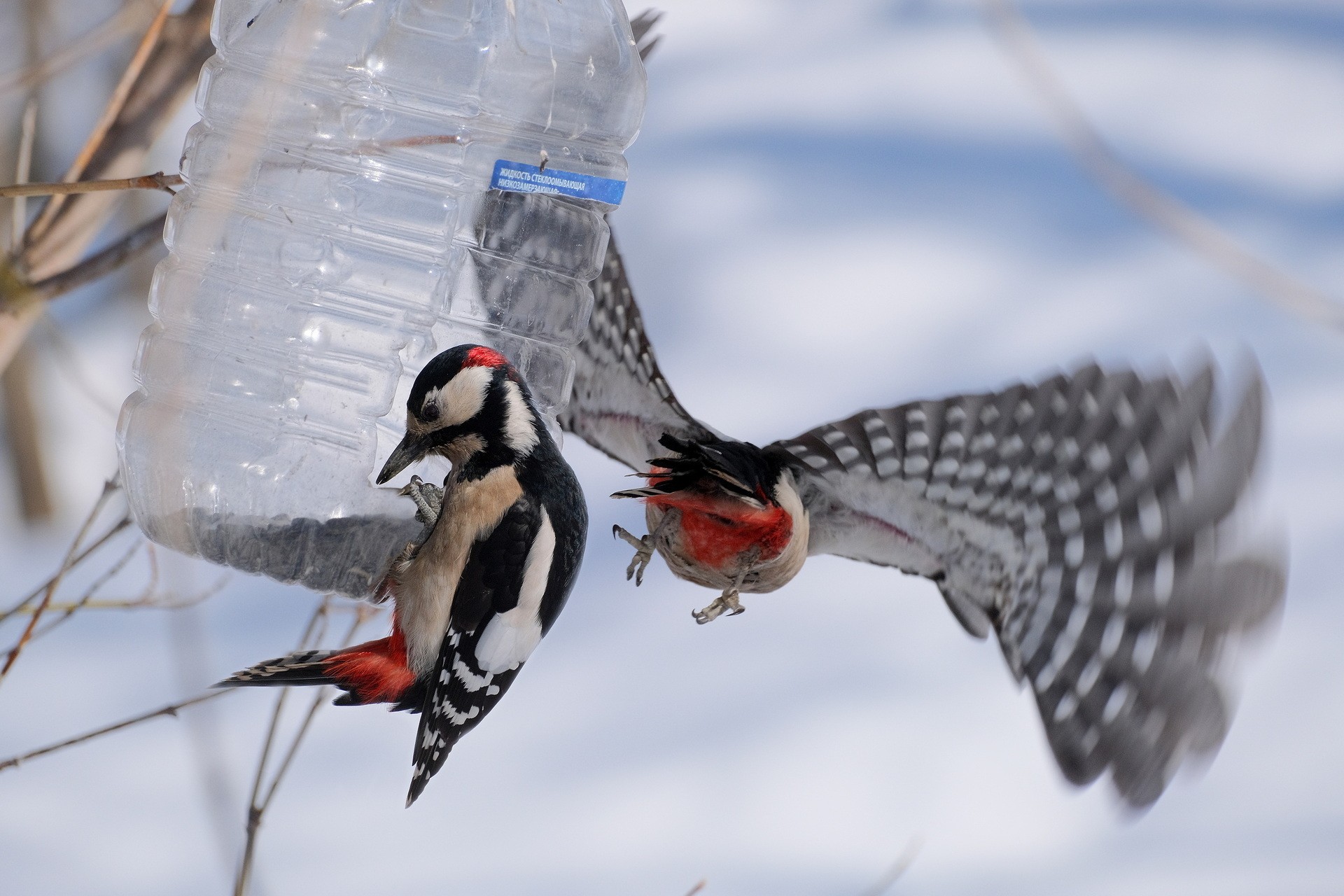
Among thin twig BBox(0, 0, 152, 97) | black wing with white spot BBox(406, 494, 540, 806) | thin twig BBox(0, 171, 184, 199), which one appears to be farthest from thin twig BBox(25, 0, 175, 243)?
black wing with white spot BBox(406, 494, 540, 806)

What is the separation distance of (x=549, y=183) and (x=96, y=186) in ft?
1.44

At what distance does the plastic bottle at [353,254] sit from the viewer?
55.9 inches

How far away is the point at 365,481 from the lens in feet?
4.86

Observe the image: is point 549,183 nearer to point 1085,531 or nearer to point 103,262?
point 103,262

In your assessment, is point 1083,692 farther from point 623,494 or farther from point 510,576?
point 510,576

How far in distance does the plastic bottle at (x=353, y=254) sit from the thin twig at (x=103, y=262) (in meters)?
0.04

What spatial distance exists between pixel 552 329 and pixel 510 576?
2.05ft

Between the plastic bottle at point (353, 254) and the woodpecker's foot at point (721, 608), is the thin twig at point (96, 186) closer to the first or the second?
the plastic bottle at point (353, 254)

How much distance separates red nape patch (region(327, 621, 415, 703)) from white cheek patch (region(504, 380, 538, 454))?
0.26 metres

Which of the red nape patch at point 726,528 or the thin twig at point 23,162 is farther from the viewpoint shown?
the red nape patch at point 726,528

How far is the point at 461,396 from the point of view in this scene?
1188 mm

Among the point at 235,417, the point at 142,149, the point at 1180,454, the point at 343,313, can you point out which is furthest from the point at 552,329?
the point at 1180,454

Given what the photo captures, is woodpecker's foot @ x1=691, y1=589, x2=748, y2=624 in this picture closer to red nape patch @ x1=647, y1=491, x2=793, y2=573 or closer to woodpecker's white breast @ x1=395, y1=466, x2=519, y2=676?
red nape patch @ x1=647, y1=491, x2=793, y2=573

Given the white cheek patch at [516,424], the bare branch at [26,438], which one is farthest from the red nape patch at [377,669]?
the bare branch at [26,438]
